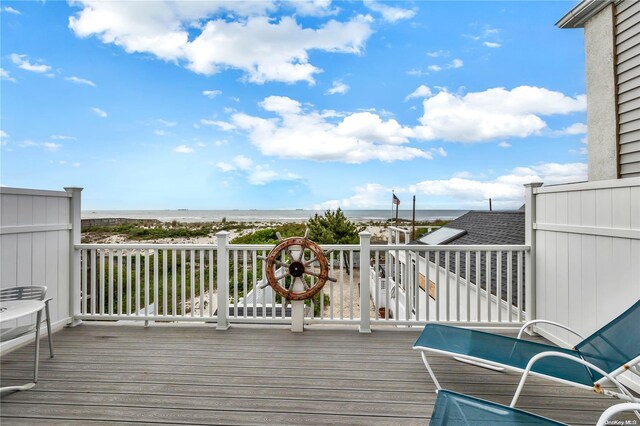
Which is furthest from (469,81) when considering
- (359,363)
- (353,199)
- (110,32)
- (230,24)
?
(353,199)

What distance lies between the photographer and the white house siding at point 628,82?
272 centimetres

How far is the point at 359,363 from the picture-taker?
237 centimetres

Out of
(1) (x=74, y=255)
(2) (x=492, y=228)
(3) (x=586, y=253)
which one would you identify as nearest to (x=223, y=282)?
(1) (x=74, y=255)

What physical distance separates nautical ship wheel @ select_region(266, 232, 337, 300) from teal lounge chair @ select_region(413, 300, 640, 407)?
112 cm

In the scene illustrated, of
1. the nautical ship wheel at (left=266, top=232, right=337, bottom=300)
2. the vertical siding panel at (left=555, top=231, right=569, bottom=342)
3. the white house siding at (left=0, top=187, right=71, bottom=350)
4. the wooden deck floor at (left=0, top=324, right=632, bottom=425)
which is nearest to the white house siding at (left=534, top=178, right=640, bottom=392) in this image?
the vertical siding panel at (left=555, top=231, right=569, bottom=342)

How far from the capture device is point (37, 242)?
2906 mm

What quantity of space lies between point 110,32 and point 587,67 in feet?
25.2

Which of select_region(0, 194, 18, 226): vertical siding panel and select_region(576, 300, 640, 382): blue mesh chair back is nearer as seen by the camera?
select_region(576, 300, 640, 382): blue mesh chair back

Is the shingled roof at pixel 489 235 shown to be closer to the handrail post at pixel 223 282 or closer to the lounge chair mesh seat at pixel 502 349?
the lounge chair mesh seat at pixel 502 349

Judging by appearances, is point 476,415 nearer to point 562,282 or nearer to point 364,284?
point 364,284

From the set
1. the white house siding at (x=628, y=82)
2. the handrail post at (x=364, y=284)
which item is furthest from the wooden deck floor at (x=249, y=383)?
the white house siding at (x=628, y=82)

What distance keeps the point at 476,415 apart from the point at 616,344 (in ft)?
3.58

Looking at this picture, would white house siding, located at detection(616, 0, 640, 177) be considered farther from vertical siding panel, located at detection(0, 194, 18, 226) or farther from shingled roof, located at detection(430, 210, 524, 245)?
vertical siding panel, located at detection(0, 194, 18, 226)

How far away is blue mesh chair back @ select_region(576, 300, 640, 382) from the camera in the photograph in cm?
159
